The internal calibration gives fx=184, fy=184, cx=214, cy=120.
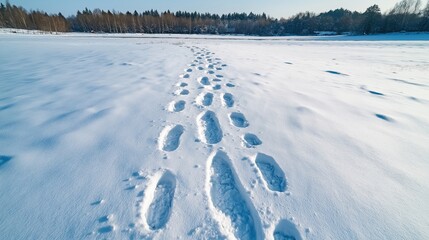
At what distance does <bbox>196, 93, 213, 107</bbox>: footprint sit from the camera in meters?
3.16

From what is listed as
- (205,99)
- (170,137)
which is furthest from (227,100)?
(170,137)

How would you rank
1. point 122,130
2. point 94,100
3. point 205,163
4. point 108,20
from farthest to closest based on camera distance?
point 108,20, point 94,100, point 122,130, point 205,163

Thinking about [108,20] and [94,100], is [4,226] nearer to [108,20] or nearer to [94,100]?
Result: [94,100]

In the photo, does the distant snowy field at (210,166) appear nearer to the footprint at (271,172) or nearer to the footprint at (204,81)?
the footprint at (271,172)

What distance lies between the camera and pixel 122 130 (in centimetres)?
229

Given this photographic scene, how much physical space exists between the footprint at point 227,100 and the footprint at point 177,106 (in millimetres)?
689

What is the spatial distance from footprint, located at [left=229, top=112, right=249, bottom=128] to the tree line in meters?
58.1

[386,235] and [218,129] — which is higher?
[218,129]

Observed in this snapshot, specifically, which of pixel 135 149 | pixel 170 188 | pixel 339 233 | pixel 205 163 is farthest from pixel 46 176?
pixel 339 233

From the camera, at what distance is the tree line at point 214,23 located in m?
42.7

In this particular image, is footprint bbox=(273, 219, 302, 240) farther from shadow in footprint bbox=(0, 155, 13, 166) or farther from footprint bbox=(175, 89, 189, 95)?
footprint bbox=(175, 89, 189, 95)

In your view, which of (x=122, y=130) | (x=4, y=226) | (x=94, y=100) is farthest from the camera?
(x=94, y=100)

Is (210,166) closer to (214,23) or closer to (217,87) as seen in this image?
(217,87)

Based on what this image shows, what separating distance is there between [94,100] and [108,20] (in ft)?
216
